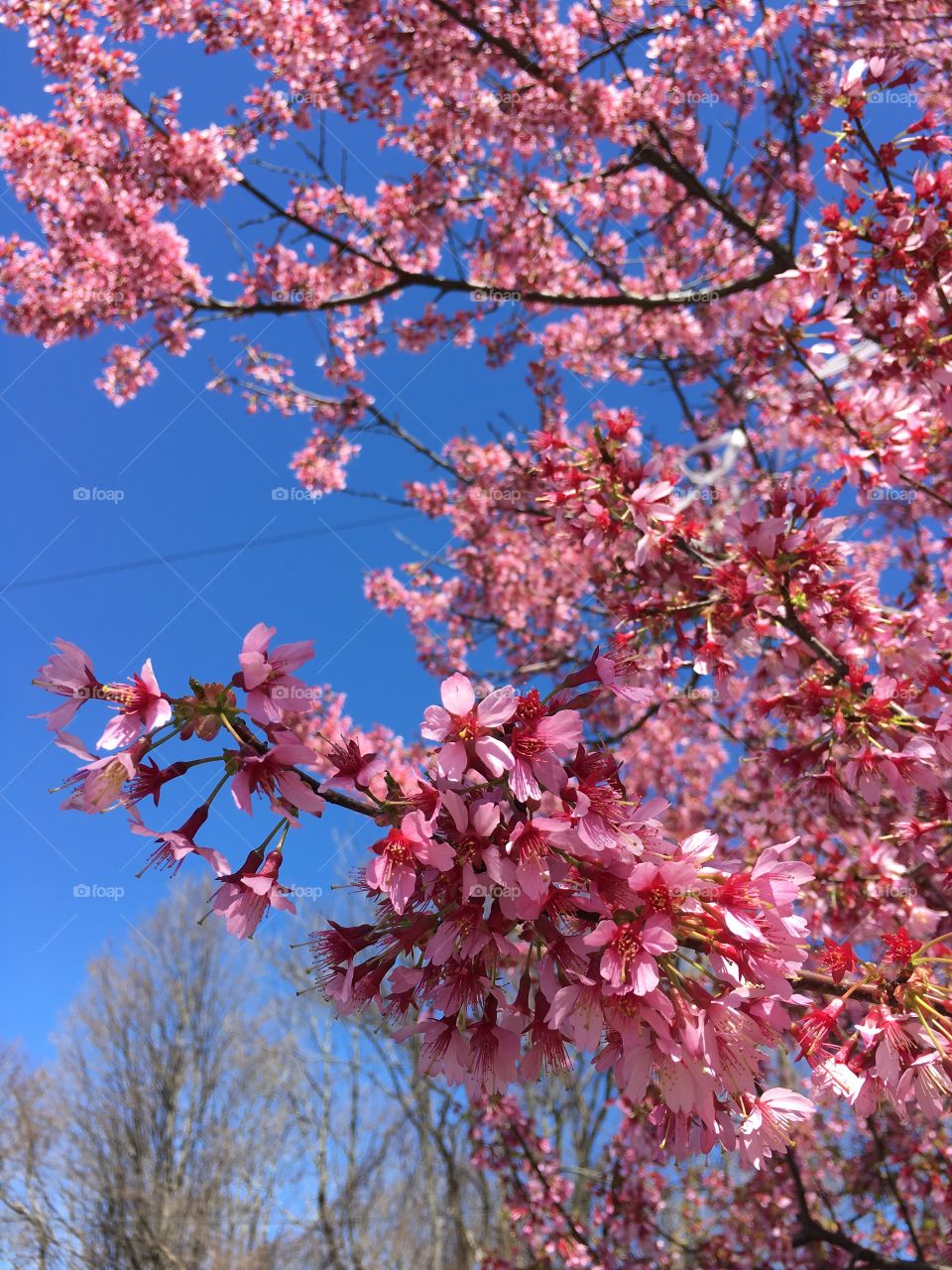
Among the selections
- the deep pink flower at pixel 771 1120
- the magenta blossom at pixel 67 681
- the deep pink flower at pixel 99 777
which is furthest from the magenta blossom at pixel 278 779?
the deep pink flower at pixel 771 1120

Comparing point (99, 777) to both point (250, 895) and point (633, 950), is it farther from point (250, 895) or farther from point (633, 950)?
point (633, 950)

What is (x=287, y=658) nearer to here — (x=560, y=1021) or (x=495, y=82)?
(x=560, y=1021)

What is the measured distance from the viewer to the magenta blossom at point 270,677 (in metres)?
1.08

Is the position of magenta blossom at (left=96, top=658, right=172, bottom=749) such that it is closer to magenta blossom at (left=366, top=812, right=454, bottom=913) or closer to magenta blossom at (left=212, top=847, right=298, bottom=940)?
magenta blossom at (left=212, top=847, right=298, bottom=940)

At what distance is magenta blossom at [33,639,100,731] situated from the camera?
113 centimetres

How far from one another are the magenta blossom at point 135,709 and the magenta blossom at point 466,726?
0.39 metres

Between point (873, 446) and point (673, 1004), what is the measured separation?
2.37 meters

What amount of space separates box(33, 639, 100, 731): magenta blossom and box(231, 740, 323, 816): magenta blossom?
10.4 inches

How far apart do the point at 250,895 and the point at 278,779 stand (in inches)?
7.7

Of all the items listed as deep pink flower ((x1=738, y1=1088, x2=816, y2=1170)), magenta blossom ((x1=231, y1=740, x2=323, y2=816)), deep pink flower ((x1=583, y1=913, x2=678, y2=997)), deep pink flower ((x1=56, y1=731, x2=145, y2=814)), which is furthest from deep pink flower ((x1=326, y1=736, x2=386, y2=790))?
deep pink flower ((x1=738, y1=1088, x2=816, y2=1170))

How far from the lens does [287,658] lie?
114cm

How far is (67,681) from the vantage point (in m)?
1.14

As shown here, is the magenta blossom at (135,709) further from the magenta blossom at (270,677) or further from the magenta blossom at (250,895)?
the magenta blossom at (250,895)

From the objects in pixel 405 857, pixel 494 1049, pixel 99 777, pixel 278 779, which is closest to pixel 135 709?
pixel 99 777
